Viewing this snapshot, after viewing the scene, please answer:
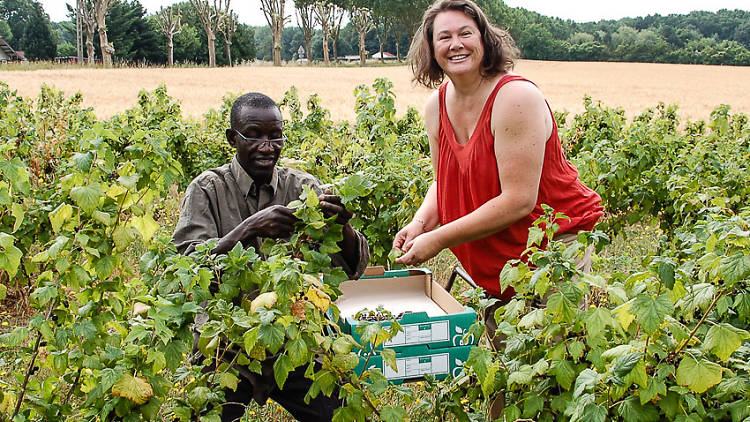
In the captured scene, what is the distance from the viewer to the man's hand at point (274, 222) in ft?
6.69

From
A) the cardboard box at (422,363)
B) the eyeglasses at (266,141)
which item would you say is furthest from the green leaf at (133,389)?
the eyeglasses at (266,141)

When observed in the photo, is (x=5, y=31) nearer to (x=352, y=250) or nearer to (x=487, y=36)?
(x=487, y=36)

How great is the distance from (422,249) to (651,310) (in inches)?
51.3

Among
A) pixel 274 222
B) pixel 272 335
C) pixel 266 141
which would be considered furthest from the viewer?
pixel 266 141

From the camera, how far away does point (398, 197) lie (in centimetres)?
404

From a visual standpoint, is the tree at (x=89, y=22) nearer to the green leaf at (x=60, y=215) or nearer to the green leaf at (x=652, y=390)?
the green leaf at (x=60, y=215)

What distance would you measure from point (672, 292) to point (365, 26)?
216ft

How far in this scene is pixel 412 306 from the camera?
9.43ft

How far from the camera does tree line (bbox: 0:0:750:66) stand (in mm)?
54094

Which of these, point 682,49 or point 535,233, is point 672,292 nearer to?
point 535,233

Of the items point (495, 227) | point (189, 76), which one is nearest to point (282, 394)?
point (495, 227)

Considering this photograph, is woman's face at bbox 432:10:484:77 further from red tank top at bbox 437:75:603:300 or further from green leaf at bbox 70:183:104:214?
green leaf at bbox 70:183:104:214

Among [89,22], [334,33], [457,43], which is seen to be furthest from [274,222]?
[334,33]

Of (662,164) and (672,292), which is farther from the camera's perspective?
(662,164)
